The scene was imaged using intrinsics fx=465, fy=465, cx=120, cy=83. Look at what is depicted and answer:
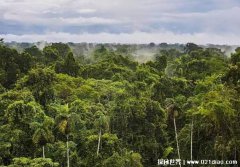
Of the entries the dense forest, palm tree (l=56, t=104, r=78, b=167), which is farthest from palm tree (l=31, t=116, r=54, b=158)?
palm tree (l=56, t=104, r=78, b=167)

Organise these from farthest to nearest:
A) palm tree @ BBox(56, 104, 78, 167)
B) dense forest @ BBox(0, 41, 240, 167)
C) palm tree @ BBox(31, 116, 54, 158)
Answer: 1. palm tree @ BBox(56, 104, 78, 167)
2. dense forest @ BBox(0, 41, 240, 167)
3. palm tree @ BBox(31, 116, 54, 158)

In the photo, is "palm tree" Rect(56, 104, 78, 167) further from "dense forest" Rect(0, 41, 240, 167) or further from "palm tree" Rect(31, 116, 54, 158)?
"palm tree" Rect(31, 116, 54, 158)

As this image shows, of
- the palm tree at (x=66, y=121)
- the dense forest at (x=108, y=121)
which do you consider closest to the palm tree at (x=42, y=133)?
the dense forest at (x=108, y=121)

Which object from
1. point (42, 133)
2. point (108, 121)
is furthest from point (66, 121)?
point (108, 121)

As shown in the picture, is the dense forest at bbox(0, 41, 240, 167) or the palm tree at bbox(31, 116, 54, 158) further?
the dense forest at bbox(0, 41, 240, 167)

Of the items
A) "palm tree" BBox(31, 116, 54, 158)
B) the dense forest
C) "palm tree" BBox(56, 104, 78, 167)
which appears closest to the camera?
"palm tree" BBox(31, 116, 54, 158)

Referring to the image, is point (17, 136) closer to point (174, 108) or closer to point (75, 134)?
point (75, 134)

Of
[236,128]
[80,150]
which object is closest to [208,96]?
[236,128]

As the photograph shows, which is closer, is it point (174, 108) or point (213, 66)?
point (174, 108)

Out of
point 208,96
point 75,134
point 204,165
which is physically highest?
point 208,96
